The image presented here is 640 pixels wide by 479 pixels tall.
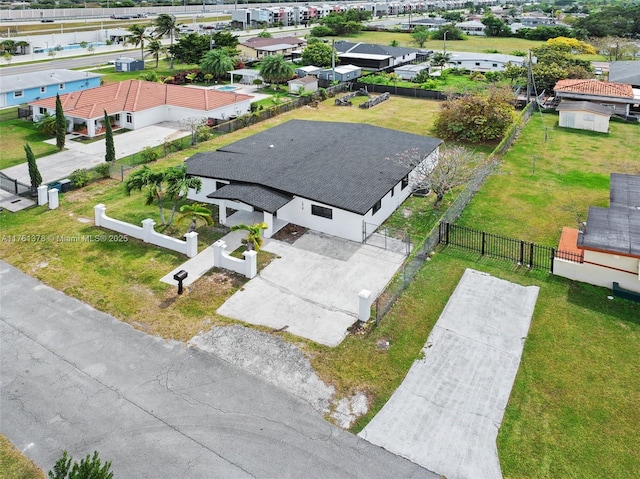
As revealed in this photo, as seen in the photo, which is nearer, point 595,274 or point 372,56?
point 595,274

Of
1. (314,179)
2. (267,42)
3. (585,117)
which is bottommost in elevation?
(314,179)

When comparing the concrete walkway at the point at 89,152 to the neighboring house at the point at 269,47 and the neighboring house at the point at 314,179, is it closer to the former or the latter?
the neighboring house at the point at 314,179

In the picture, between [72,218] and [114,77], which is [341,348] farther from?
[114,77]

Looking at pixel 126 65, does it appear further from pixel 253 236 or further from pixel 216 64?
pixel 253 236

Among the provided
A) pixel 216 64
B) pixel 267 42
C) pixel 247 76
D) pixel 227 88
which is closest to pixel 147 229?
pixel 227 88

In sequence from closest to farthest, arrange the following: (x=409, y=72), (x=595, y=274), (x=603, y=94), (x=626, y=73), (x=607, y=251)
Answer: (x=607, y=251)
(x=595, y=274)
(x=603, y=94)
(x=626, y=73)
(x=409, y=72)

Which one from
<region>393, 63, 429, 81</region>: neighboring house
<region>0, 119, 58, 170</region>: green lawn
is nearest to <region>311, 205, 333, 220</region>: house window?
<region>0, 119, 58, 170</region>: green lawn

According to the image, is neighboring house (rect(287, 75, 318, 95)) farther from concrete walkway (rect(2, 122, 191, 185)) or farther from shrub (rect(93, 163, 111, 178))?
shrub (rect(93, 163, 111, 178))

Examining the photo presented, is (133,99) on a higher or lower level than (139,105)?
higher
